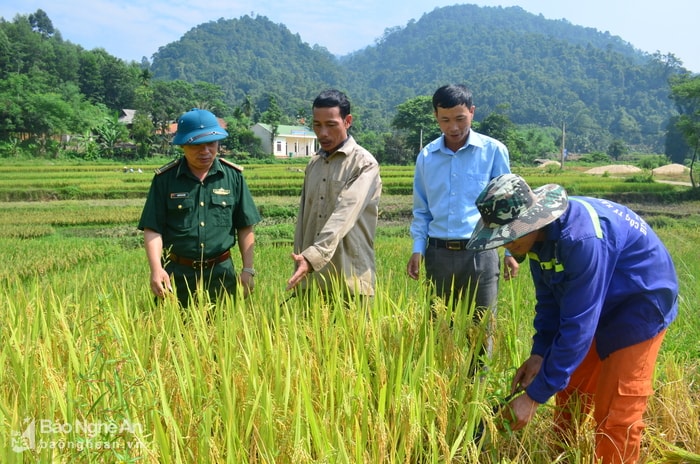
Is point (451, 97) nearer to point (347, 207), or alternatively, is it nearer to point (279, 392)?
point (347, 207)

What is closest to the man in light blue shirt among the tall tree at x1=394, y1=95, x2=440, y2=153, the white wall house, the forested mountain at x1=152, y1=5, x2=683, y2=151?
the tall tree at x1=394, y1=95, x2=440, y2=153

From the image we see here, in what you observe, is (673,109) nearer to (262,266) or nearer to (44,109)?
(44,109)

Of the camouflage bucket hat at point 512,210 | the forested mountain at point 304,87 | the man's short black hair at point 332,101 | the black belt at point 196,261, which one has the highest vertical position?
the forested mountain at point 304,87

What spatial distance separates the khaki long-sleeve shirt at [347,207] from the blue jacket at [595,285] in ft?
3.14

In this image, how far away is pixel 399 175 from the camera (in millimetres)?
26094

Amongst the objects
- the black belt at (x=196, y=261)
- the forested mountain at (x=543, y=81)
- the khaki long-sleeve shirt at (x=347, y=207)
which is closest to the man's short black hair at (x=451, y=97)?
the khaki long-sleeve shirt at (x=347, y=207)

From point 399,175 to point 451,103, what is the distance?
23.5m

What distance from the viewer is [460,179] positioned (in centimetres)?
285

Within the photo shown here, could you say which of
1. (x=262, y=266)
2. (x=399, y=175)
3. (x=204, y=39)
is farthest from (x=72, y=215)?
(x=204, y=39)

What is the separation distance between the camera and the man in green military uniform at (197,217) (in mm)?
2779

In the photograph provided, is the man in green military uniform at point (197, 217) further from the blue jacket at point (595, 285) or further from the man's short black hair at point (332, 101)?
the blue jacket at point (595, 285)

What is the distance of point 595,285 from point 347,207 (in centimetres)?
121

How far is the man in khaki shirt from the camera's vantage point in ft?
8.43

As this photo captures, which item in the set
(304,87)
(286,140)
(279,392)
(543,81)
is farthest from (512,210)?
(543,81)
